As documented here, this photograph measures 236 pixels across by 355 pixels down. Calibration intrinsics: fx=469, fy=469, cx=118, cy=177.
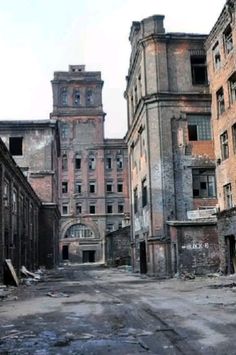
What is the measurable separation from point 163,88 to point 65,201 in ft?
148

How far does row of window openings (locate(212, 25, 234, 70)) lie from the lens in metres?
25.7

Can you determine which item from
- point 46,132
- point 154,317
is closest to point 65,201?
point 46,132

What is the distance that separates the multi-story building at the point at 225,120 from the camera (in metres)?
24.6

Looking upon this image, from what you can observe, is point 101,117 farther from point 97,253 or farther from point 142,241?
point 142,241

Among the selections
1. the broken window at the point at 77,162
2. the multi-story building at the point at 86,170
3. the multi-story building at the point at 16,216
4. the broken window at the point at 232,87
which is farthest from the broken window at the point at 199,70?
the broken window at the point at 77,162

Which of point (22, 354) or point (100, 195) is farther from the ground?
point (100, 195)

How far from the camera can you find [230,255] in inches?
969

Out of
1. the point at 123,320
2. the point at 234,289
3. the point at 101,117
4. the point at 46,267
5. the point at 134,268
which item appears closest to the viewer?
the point at 123,320

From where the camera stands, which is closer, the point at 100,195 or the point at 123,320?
the point at 123,320

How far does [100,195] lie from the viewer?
74438 millimetres

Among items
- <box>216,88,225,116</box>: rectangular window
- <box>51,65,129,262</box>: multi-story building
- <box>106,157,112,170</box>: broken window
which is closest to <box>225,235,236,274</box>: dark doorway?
<box>216,88,225,116</box>: rectangular window

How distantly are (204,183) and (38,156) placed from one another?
1713 cm

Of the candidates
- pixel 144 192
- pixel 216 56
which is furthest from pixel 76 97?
pixel 216 56

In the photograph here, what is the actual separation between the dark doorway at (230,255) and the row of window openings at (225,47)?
10065 mm
